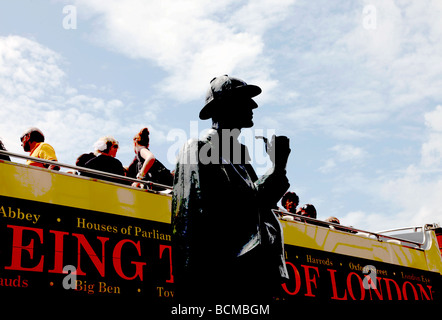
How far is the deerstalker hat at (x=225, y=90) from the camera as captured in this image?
103 inches

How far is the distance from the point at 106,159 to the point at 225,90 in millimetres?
3415

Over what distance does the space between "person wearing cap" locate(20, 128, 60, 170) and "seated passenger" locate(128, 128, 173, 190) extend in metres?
1.04

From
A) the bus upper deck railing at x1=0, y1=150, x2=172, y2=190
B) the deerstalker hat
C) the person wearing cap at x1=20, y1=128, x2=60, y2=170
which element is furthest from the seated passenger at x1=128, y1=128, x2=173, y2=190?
the deerstalker hat

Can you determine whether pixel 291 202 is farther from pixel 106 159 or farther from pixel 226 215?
pixel 226 215

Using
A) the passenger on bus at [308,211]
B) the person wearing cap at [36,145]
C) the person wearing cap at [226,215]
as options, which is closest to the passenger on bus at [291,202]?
the passenger on bus at [308,211]

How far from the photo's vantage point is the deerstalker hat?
262 centimetres

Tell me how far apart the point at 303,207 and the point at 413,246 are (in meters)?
2.84

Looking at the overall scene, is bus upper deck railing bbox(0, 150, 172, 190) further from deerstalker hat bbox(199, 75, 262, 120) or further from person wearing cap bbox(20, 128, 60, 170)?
deerstalker hat bbox(199, 75, 262, 120)

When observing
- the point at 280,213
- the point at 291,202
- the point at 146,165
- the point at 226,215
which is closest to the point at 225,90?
the point at 226,215

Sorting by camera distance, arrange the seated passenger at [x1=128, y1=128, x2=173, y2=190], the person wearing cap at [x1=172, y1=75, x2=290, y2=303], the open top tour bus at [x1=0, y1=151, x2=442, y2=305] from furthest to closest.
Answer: the seated passenger at [x1=128, y1=128, x2=173, y2=190] < the open top tour bus at [x1=0, y1=151, x2=442, y2=305] < the person wearing cap at [x1=172, y1=75, x2=290, y2=303]

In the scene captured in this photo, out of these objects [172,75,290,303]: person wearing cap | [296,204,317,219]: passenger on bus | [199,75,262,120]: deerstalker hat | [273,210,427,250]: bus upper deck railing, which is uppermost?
[296,204,317,219]: passenger on bus

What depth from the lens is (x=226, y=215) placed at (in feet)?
7.74

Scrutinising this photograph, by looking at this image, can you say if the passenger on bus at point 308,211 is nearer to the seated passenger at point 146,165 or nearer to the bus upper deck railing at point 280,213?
the bus upper deck railing at point 280,213

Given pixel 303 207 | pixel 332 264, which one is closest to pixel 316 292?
pixel 332 264
